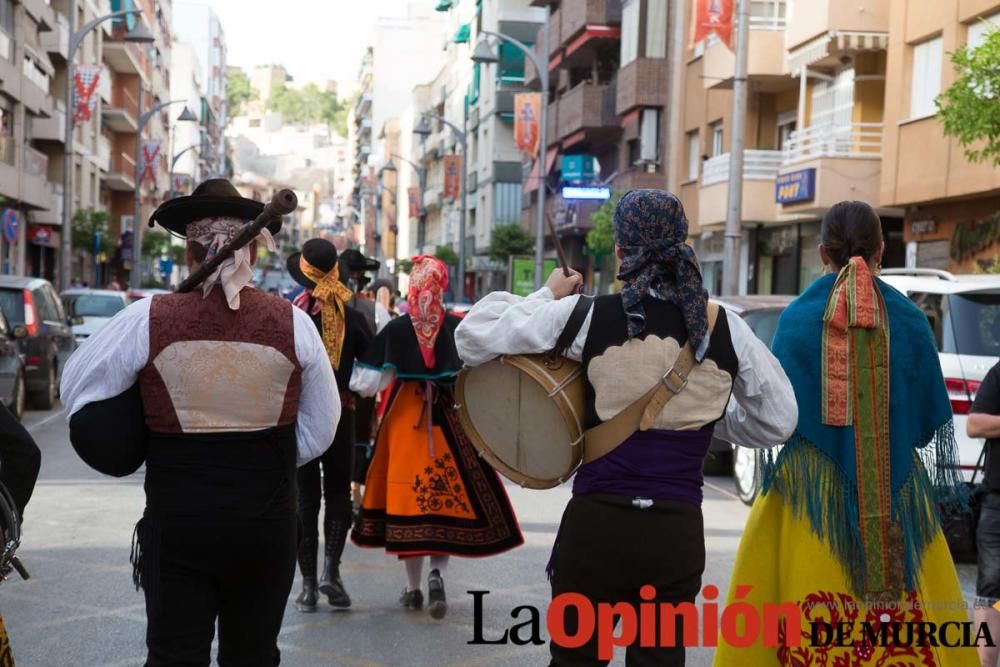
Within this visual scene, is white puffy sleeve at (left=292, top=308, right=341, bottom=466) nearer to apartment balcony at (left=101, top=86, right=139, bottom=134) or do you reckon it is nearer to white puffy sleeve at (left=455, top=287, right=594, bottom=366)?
white puffy sleeve at (left=455, top=287, right=594, bottom=366)

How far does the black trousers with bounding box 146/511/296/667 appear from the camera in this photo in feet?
12.9

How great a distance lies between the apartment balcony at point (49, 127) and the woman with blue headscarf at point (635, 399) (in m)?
42.6

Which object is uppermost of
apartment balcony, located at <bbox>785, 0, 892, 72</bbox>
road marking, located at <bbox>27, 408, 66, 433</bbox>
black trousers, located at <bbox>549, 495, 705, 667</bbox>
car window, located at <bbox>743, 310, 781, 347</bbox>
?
apartment balcony, located at <bbox>785, 0, 892, 72</bbox>

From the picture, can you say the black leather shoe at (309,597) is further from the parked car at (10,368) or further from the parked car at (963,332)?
the parked car at (10,368)

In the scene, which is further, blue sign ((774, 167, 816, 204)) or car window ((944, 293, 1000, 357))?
blue sign ((774, 167, 816, 204))

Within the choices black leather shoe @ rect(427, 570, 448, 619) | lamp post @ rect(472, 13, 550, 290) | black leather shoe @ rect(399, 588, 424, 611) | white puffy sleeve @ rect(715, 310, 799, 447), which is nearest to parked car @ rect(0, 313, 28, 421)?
black leather shoe @ rect(399, 588, 424, 611)

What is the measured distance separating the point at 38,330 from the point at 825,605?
15.1 metres

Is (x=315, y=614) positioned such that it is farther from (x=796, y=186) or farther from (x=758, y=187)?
(x=758, y=187)

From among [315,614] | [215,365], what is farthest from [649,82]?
[215,365]

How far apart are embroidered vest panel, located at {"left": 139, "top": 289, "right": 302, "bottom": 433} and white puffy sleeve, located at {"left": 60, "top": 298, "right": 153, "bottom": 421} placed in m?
0.03

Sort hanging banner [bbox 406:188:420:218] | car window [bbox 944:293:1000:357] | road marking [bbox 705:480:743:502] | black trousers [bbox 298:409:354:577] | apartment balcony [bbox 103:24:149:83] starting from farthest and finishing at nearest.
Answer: hanging banner [bbox 406:188:420:218] < apartment balcony [bbox 103:24:149:83] < road marking [bbox 705:480:743:502] < car window [bbox 944:293:1000:357] < black trousers [bbox 298:409:354:577]

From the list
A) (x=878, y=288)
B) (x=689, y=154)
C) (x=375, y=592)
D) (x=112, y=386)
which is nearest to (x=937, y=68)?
(x=689, y=154)

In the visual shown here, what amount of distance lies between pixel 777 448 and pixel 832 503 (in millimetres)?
261

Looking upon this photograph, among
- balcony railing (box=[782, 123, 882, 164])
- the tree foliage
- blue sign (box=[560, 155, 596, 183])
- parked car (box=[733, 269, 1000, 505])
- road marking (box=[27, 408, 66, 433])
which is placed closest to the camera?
parked car (box=[733, 269, 1000, 505])
